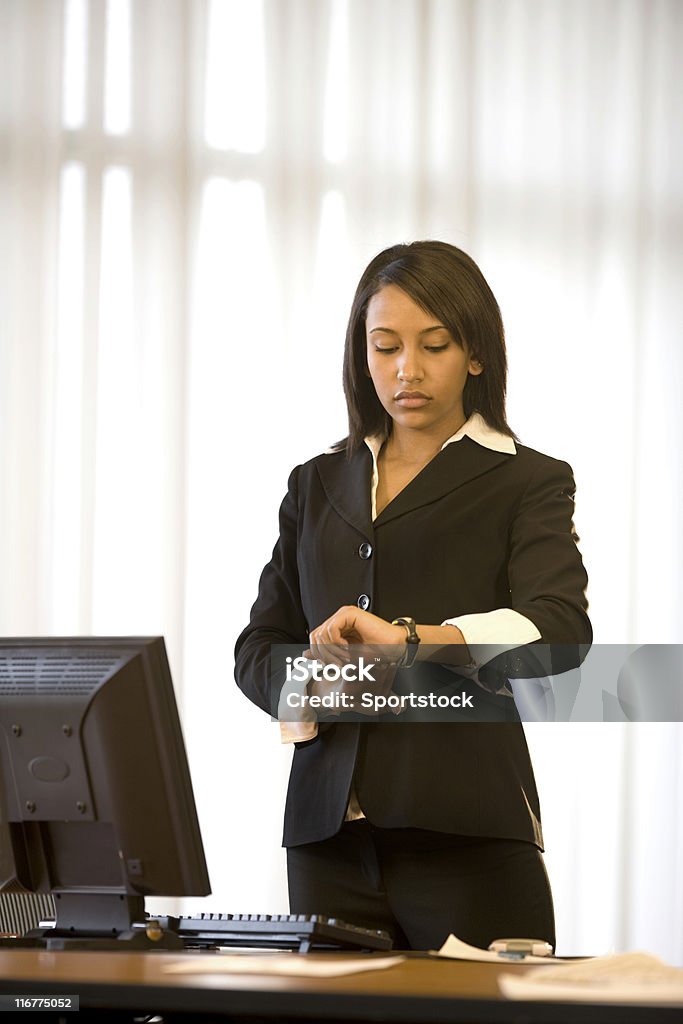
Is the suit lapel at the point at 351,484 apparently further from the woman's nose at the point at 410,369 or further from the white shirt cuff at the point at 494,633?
the white shirt cuff at the point at 494,633

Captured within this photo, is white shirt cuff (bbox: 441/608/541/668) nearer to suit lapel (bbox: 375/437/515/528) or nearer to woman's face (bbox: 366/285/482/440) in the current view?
suit lapel (bbox: 375/437/515/528)

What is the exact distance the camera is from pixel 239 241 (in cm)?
332

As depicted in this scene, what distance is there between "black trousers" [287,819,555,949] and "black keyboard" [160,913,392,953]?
14 cm

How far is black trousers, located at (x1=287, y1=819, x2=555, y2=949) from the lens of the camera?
5.47 feet

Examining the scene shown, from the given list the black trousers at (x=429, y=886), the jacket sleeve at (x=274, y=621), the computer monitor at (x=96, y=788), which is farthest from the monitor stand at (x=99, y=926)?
the jacket sleeve at (x=274, y=621)

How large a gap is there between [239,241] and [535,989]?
252cm

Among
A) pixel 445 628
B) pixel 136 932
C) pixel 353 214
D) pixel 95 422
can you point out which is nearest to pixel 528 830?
pixel 445 628

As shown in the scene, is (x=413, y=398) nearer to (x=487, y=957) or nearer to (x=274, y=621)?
(x=274, y=621)

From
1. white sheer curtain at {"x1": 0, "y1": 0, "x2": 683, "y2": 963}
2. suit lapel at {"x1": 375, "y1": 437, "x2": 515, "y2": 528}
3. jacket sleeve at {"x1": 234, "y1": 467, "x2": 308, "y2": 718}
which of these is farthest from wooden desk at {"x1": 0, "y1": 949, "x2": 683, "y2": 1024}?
white sheer curtain at {"x1": 0, "y1": 0, "x2": 683, "y2": 963}

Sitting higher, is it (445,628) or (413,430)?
(413,430)

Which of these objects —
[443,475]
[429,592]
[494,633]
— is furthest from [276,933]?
[443,475]

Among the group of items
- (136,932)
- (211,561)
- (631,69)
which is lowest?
(136,932)

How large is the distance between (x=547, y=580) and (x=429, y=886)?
0.48 meters

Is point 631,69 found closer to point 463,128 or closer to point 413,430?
point 463,128
